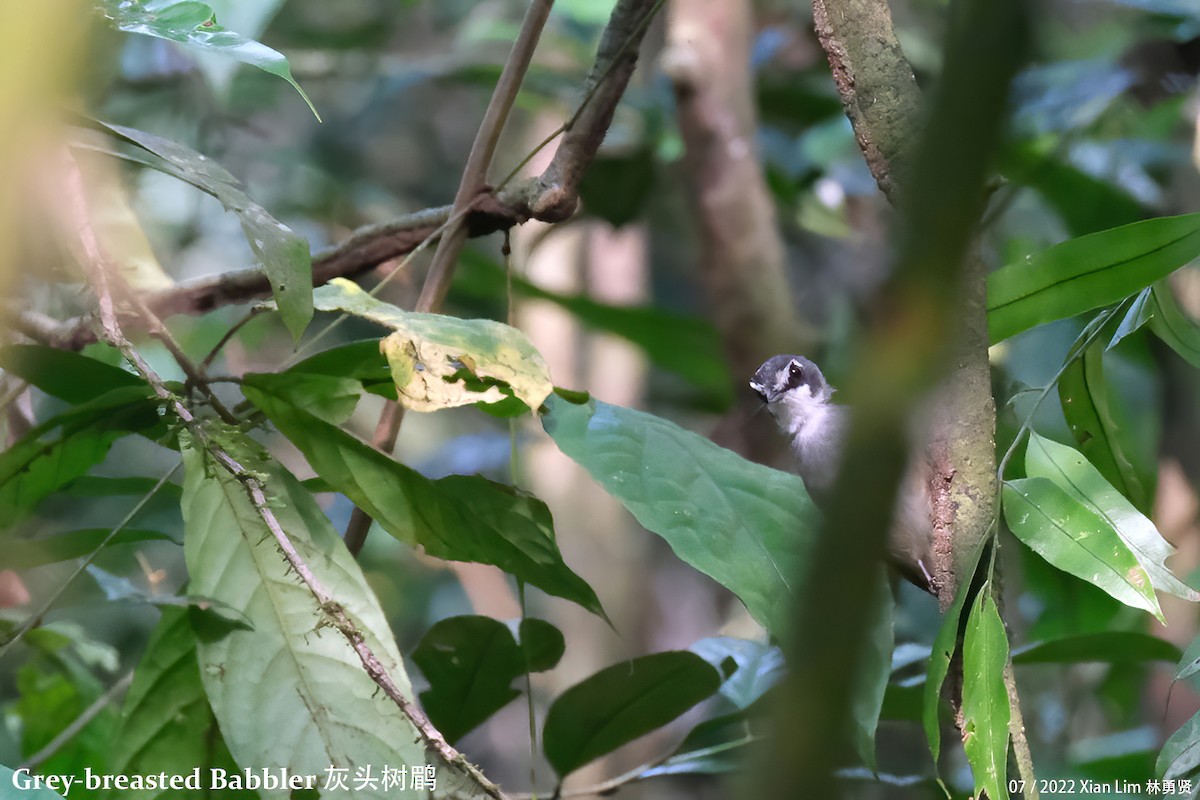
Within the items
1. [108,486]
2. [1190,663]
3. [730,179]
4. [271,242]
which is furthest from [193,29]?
[730,179]

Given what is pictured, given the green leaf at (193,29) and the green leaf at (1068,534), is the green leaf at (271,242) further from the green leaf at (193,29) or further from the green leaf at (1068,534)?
the green leaf at (1068,534)

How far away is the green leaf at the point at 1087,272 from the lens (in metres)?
0.73

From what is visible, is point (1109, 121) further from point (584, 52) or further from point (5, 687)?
point (5, 687)

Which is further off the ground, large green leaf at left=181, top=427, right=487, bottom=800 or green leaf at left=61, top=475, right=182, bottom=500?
large green leaf at left=181, top=427, right=487, bottom=800

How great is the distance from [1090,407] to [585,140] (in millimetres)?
455

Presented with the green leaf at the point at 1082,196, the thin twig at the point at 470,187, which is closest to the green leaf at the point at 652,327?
the green leaf at the point at 1082,196

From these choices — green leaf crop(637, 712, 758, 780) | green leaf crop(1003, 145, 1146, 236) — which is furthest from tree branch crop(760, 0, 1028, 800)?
green leaf crop(1003, 145, 1146, 236)

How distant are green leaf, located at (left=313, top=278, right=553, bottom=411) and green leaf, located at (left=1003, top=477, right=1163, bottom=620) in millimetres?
315

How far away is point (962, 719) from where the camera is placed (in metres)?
0.70

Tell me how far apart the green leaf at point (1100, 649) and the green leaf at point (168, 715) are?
0.73 metres

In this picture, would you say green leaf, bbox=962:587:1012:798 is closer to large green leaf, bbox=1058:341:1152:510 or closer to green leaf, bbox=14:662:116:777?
large green leaf, bbox=1058:341:1152:510

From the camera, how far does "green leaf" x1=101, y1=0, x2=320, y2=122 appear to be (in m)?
0.73

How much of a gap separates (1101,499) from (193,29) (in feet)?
2.33

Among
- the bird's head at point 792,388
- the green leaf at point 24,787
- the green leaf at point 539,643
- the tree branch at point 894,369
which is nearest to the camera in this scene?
the tree branch at point 894,369
